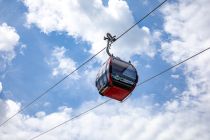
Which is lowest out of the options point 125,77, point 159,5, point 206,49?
point 206,49

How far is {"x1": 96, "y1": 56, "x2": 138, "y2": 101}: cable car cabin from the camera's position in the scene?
22.1 meters

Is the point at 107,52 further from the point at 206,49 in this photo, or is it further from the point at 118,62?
the point at 206,49

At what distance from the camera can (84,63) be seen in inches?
862

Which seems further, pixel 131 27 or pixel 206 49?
pixel 131 27

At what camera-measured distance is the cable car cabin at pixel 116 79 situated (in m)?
22.1

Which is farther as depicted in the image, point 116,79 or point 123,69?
point 123,69

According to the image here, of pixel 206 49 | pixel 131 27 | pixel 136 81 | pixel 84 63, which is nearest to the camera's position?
pixel 206 49

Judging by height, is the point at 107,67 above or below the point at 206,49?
above

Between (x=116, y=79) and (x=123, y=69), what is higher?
(x=123, y=69)

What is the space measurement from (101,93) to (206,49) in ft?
26.9

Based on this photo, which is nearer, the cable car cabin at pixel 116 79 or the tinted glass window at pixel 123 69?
the cable car cabin at pixel 116 79

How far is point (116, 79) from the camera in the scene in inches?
878

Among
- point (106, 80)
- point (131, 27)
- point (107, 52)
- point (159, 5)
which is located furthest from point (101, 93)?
point (159, 5)

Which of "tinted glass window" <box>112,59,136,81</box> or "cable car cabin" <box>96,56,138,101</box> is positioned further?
"tinted glass window" <box>112,59,136,81</box>
